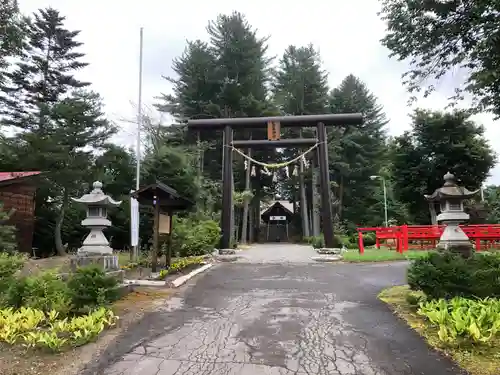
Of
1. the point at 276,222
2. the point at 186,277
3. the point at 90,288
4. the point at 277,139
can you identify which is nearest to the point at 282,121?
the point at 277,139

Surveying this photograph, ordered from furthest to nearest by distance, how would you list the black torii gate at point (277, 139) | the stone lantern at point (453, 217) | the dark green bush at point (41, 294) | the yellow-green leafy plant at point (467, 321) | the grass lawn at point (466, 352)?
1. the black torii gate at point (277, 139)
2. the stone lantern at point (453, 217)
3. the dark green bush at point (41, 294)
4. the yellow-green leafy plant at point (467, 321)
5. the grass lawn at point (466, 352)

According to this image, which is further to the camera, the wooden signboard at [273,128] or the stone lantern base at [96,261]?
the wooden signboard at [273,128]

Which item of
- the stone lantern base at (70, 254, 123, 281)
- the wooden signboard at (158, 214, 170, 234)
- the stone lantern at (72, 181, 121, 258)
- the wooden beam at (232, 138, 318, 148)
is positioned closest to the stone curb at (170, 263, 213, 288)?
the stone lantern base at (70, 254, 123, 281)

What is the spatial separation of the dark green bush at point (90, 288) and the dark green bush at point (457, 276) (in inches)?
207

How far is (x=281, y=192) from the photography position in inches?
1774

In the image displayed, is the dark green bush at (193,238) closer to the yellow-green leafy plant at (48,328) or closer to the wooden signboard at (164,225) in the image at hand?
the wooden signboard at (164,225)

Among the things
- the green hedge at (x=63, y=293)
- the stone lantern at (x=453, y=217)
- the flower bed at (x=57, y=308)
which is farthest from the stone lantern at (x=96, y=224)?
the stone lantern at (x=453, y=217)

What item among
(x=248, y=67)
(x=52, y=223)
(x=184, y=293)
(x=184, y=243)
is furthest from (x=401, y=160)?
(x=52, y=223)

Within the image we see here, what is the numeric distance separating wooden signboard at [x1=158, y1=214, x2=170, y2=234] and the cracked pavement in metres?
2.67

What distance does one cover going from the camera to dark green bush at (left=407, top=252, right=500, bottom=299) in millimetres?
5711

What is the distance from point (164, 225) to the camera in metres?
10.8

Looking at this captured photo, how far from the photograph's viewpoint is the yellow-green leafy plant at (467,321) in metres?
4.35

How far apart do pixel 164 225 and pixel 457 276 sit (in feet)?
25.4

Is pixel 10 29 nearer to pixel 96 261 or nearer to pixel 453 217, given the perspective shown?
pixel 96 261
